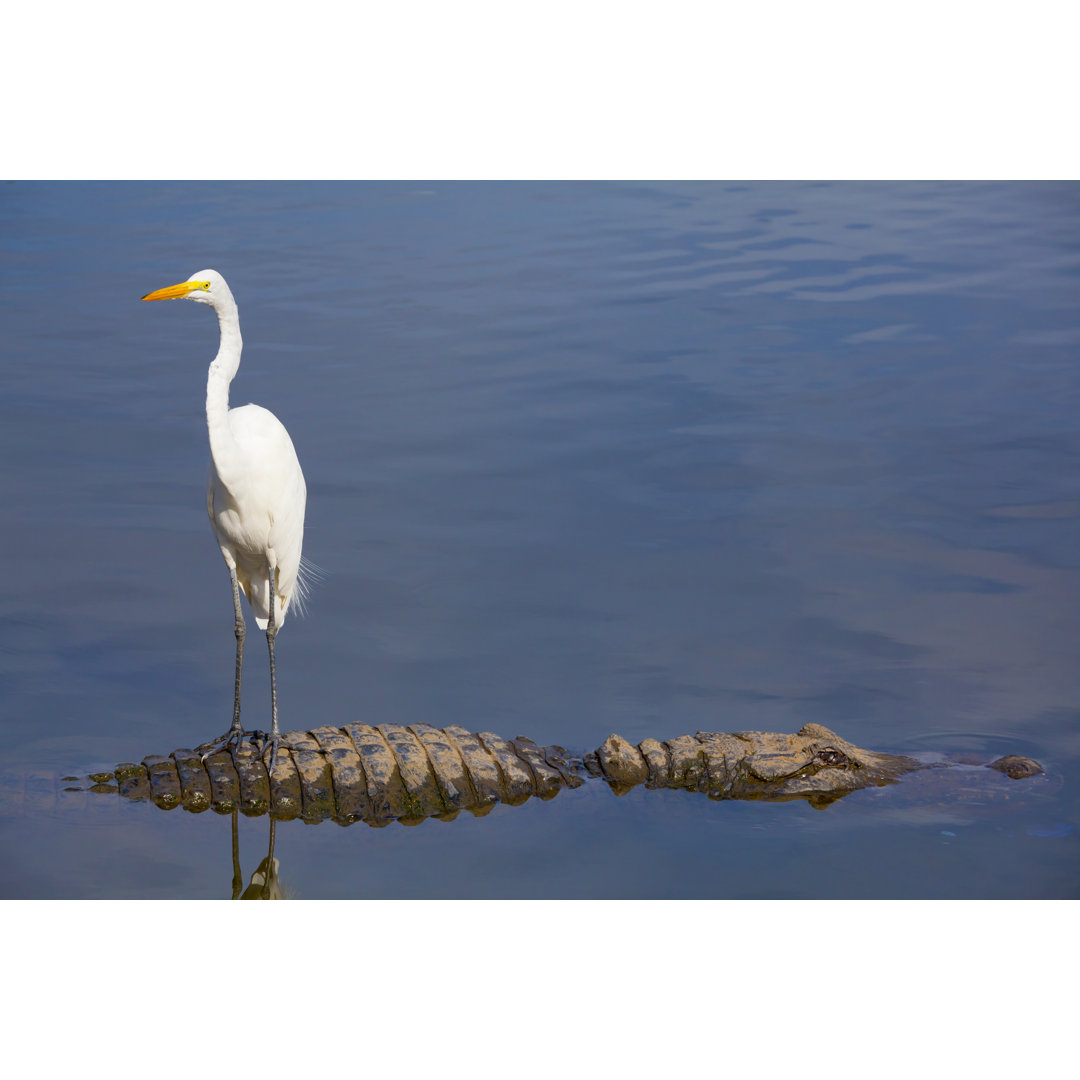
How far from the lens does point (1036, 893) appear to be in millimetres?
6387

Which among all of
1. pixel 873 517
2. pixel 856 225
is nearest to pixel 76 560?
pixel 873 517

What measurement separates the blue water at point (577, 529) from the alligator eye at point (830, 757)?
26 cm

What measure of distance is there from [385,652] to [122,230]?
37.2 ft

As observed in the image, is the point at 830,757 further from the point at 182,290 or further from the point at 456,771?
the point at 182,290

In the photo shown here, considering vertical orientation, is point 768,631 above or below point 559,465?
below

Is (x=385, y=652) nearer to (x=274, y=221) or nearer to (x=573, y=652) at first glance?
(x=573, y=652)

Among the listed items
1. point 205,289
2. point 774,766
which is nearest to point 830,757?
point 774,766

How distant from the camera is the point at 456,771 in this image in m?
6.87

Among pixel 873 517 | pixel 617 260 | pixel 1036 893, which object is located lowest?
pixel 1036 893

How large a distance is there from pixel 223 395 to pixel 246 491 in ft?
1.74

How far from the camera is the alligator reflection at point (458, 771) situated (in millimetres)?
6785

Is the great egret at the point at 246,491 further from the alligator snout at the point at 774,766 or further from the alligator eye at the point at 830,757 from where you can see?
the alligator eye at the point at 830,757

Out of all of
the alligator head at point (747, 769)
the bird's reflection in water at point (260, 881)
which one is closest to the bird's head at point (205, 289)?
the bird's reflection in water at point (260, 881)

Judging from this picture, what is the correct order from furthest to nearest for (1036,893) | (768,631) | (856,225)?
(856,225), (768,631), (1036,893)
